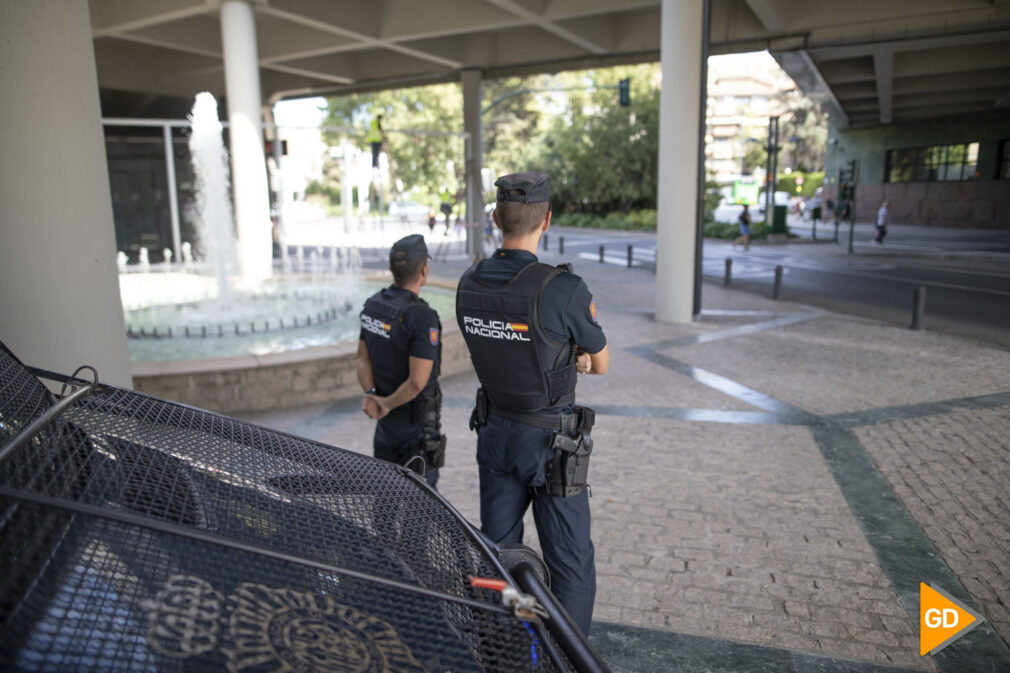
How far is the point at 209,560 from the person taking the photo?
1.30 metres

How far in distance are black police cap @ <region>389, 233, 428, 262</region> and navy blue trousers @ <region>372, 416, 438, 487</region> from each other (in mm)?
868

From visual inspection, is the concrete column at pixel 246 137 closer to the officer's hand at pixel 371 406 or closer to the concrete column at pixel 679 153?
the concrete column at pixel 679 153

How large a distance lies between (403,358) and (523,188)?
1.34 metres

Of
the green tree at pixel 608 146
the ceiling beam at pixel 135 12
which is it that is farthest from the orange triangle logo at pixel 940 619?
the green tree at pixel 608 146

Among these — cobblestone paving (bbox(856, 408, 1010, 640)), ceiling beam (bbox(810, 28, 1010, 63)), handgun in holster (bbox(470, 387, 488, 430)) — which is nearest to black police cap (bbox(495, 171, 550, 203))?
handgun in holster (bbox(470, 387, 488, 430))

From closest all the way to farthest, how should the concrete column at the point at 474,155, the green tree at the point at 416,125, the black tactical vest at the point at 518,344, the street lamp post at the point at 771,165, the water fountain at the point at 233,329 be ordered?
the black tactical vest at the point at 518,344 < the water fountain at the point at 233,329 < the concrete column at the point at 474,155 < the street lamp post at the point at 771,165 < the green tree at the point at 416,125

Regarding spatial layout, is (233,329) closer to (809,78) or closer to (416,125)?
(809,78)

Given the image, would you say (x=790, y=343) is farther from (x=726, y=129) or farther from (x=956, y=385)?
(x=726, y=129)

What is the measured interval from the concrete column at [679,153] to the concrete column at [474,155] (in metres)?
10.9

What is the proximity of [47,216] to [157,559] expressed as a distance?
3335mm

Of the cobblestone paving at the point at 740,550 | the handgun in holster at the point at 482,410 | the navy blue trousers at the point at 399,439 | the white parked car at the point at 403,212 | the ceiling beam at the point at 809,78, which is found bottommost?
the cobblestone paving at the point at 740,550

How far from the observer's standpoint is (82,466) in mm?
1540

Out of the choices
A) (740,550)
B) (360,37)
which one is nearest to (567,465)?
(740,550)

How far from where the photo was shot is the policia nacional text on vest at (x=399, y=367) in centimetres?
383
